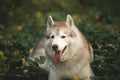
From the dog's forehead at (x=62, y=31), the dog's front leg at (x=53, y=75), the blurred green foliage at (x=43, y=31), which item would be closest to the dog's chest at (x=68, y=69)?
the dog's front leg at (x=53, y=75)

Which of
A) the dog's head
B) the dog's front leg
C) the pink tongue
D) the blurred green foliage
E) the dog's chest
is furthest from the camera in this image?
the blurred green foliage

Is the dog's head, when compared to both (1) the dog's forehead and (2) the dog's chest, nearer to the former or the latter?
(1) the dog's forehead

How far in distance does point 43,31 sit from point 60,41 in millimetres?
4365

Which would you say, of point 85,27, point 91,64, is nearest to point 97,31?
point 85,27

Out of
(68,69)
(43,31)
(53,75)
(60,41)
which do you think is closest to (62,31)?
(60,41)

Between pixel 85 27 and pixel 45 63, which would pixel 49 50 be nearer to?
pixel 45 63

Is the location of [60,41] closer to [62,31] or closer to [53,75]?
[62,31]

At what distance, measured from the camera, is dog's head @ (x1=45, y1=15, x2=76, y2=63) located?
6578 millimetres

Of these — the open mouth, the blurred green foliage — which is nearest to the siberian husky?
the open mouth

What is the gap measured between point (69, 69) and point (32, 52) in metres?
1.76

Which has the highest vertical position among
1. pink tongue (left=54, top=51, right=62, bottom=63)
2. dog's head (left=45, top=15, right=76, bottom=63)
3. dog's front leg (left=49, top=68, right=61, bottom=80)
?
dog's head (left=45, top=15, right=76, bottom=63)

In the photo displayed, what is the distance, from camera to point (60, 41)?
21.5 ft

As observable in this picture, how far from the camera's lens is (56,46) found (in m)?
6.47

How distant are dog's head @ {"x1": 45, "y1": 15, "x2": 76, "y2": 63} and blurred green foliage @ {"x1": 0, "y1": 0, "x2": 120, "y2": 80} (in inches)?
22.8
